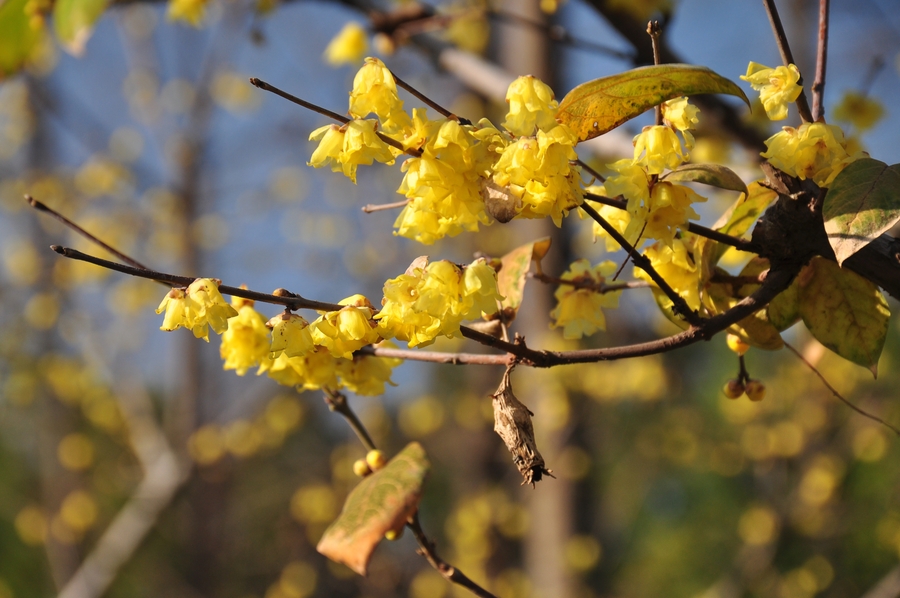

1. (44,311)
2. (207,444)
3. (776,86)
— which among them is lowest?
(207,444)

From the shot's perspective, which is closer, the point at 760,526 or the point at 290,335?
the point at 290,335

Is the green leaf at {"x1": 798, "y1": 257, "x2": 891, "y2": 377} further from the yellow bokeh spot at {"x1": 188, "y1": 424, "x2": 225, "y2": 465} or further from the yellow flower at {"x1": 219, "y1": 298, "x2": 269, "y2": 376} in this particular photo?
the yellow bokeh spot at {"x1": 188, "y1": 424, "x2": 225, "y2": 465}

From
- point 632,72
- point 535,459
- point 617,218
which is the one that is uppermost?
point 632,72

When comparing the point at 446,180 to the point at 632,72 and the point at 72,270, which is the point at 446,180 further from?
the point at 72,270

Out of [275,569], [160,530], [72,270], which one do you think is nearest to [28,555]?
[160,530]

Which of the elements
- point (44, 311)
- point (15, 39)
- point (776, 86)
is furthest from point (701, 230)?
point (44, 311)

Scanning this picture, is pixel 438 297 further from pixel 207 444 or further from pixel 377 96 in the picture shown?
pixel 207 444
